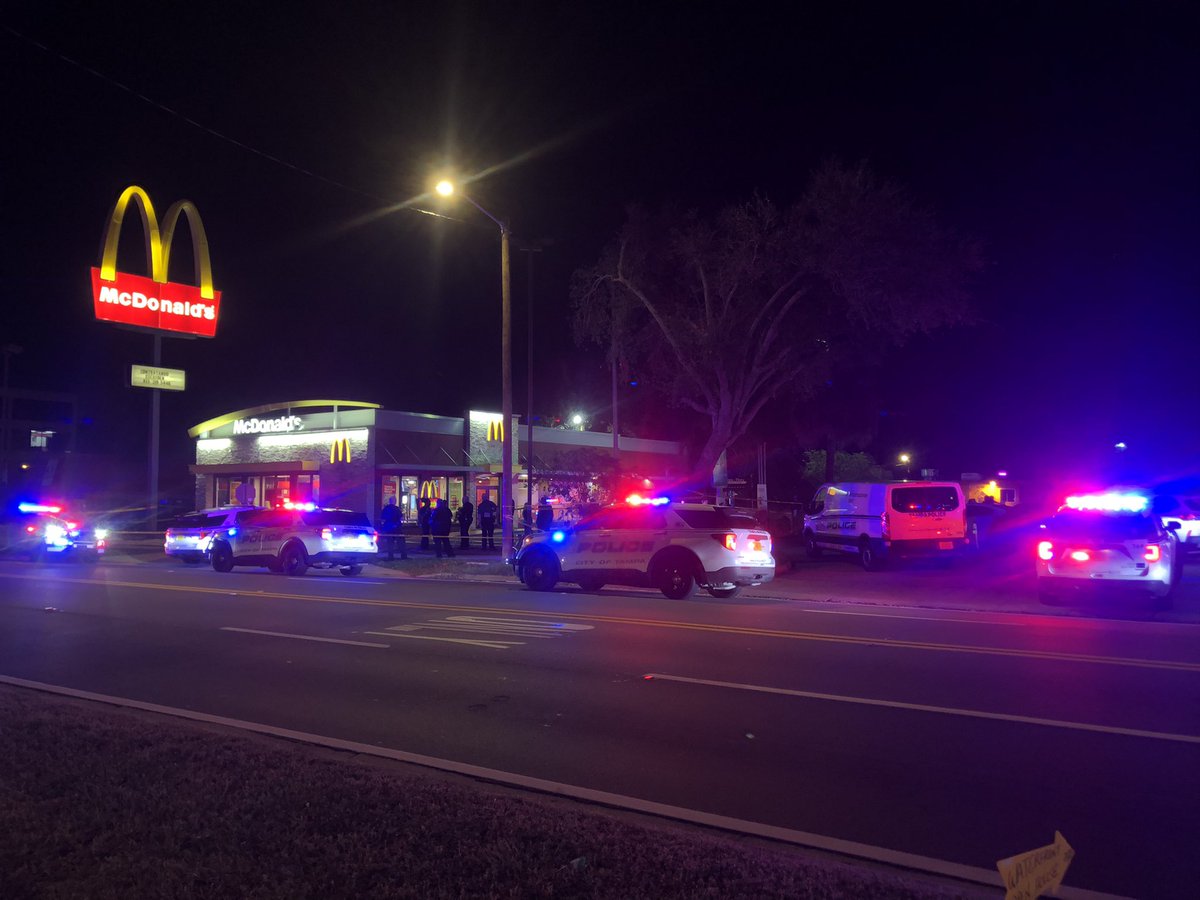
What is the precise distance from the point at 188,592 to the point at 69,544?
38.7 ft

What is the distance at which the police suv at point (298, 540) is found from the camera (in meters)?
22.2

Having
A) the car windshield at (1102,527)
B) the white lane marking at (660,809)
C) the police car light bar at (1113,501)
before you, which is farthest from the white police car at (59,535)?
the police car light bar at (1113,501)

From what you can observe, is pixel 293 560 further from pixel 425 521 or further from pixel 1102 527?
pixel 1102 527

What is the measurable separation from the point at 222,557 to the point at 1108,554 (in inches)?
755

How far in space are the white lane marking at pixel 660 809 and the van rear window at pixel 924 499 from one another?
17448mm

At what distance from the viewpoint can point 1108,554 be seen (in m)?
14.7

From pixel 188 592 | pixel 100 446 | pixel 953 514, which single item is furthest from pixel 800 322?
pixel 100 446

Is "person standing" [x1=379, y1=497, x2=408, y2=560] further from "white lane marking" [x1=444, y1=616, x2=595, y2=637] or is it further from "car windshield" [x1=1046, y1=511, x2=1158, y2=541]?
"car windshield" [x1=1046, y1=511, x2=1158, y2=541]

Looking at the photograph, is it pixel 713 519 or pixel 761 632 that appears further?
pixel 713 519

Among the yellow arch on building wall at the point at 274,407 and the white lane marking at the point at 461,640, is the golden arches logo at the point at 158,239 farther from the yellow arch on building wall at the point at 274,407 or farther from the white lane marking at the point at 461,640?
the white lane marking at the point at 461,640

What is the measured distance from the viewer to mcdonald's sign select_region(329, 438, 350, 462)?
37969mm

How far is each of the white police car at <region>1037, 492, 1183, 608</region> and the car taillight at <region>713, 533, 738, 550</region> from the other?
483 centimetres

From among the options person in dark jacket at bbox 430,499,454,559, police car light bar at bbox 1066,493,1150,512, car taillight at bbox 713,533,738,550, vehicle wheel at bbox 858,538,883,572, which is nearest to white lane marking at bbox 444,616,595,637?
car taillight at bbox 713,533,738,550

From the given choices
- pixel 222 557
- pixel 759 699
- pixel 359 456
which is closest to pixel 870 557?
pixel 759 699
